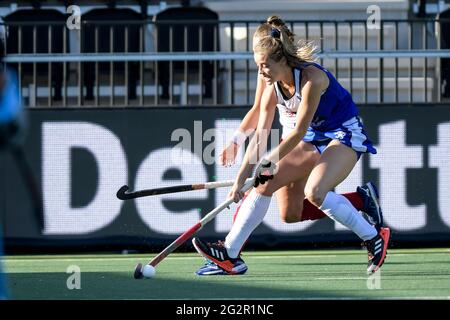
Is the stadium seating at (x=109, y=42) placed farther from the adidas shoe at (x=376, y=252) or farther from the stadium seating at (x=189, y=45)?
the adidas shoe at (x=376, y=252)

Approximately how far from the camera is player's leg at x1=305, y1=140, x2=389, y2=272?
7.45 metres

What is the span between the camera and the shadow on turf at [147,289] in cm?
652

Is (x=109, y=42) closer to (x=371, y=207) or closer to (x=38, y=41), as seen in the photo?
(x=38, y=41)

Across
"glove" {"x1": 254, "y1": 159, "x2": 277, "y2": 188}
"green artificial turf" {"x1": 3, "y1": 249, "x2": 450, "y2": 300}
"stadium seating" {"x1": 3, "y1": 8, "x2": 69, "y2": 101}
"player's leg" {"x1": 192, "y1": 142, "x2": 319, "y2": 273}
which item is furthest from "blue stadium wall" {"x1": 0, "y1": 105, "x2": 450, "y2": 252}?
"glove" {"x1": 254, "y1": 159, "x2": 277, "y2": 188}

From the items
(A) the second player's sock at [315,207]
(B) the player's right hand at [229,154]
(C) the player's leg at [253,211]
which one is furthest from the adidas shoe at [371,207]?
(B) the player's right hand at [229,154]

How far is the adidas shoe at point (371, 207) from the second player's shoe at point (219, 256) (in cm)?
114

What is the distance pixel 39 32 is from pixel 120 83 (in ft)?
3.37

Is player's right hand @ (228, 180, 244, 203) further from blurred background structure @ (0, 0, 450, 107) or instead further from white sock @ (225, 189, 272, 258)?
blurred background structure @ (0, 0, 450, 107)

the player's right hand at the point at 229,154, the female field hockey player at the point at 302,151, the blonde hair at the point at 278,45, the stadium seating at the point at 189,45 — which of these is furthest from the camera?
the stadium seating at the point at 189,45

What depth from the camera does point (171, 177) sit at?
1039 centimetres

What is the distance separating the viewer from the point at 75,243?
10.4m

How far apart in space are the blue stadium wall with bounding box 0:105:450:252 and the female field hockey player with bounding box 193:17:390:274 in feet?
8.39
